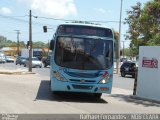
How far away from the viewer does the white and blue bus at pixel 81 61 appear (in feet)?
55.9

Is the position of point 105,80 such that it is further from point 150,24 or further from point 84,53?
point 150,24

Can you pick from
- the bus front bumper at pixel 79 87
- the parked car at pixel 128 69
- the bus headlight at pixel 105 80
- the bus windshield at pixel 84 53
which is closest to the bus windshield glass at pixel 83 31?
the bus windshield at pixel 84 53

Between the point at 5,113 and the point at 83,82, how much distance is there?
5151 mm

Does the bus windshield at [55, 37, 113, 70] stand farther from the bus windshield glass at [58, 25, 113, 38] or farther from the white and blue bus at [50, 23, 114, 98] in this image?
the bus windshield glass at [58, 25, 113, 38]

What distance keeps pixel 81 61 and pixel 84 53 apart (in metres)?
0.34

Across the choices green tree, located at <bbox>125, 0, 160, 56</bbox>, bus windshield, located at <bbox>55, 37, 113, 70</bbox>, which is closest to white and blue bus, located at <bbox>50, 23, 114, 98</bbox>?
bus windshield, located at <bbox>55, 37, 113, 70</bbox>

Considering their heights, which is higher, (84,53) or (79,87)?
(84,53)

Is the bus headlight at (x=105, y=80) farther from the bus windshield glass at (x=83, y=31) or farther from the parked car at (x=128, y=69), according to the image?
the parked car at (x=128, y=69)

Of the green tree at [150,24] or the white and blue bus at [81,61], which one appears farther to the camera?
the green tree at [150,24]

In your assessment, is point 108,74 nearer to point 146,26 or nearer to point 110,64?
point 110,64

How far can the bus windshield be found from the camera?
1708cm

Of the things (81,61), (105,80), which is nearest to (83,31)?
(81,61)

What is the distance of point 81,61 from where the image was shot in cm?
1711

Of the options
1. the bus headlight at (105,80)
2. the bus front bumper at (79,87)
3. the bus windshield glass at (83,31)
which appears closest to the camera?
the bus front bumper at (79,87)
